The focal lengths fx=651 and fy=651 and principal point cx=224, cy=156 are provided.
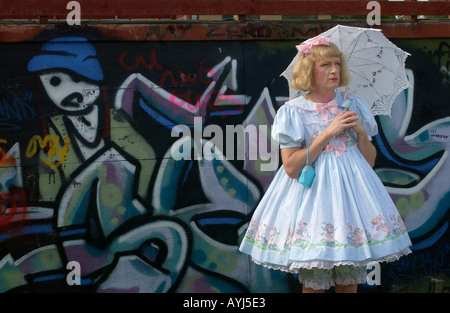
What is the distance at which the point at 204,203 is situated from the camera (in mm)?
5109

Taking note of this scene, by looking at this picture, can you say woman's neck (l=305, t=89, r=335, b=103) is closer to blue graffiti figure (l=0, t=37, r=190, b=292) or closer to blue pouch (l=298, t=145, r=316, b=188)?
blue pouch (l=298, t=145, r=316, b=188)

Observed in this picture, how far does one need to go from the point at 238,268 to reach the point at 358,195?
1931 mm

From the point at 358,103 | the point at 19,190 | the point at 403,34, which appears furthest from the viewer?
the point at 403,34

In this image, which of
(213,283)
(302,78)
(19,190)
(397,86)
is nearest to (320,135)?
(302,78)

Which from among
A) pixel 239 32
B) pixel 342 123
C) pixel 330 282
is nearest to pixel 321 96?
pixel 342 123

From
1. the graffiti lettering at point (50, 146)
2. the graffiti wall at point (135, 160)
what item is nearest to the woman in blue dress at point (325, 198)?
the graffiti wall at point (135, 160)

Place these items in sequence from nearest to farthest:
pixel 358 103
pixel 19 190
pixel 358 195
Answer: pixel 358 195, pixel 358 103, pixel 19 190

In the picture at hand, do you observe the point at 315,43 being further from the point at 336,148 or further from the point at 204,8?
the point at 204,8

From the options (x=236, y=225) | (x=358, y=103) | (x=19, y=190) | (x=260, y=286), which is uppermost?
(x=358, y=103)

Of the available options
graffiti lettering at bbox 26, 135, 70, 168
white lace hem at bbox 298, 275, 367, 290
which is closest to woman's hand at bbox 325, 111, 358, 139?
white lace hem at bbox 298, 275, 367, 290

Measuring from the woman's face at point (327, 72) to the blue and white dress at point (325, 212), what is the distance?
12cm

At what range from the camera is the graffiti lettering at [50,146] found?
4934mm

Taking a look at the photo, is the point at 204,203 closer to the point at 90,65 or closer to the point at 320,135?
the point at 90,65

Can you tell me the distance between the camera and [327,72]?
359cm
